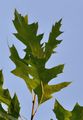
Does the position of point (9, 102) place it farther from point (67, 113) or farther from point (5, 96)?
point (67, 113)

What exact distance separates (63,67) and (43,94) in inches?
11.7

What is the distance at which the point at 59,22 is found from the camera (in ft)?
11.3

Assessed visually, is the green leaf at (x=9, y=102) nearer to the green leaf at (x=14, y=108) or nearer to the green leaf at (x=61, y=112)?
the green leaf at (x=14, y=108)

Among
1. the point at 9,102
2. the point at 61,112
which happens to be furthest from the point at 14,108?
the point at 61,112

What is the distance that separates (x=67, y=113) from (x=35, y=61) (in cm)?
51

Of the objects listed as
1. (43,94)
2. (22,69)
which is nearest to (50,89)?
(43,94)

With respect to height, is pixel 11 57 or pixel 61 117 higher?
pixel 11 57

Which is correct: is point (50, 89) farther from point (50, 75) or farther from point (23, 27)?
point (23, 27)

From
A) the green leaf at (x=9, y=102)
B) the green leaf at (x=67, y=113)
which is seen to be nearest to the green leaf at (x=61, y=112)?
the green leaf at (x=67, y=113)

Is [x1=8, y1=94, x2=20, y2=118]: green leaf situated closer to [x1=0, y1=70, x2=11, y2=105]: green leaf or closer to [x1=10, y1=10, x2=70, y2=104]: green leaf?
[x1=0, y1=70, x2=11, y2=105]: green leaf

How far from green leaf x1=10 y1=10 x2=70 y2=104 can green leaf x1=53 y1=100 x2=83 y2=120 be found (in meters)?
0.23

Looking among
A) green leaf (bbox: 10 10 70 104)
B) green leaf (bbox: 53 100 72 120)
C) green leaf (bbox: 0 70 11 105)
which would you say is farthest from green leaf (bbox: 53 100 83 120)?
green leaf (bbox: 0 70 11 105)

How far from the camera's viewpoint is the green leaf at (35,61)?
10.3 ft

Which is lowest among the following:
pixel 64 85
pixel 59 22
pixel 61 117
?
pixel 61 117
